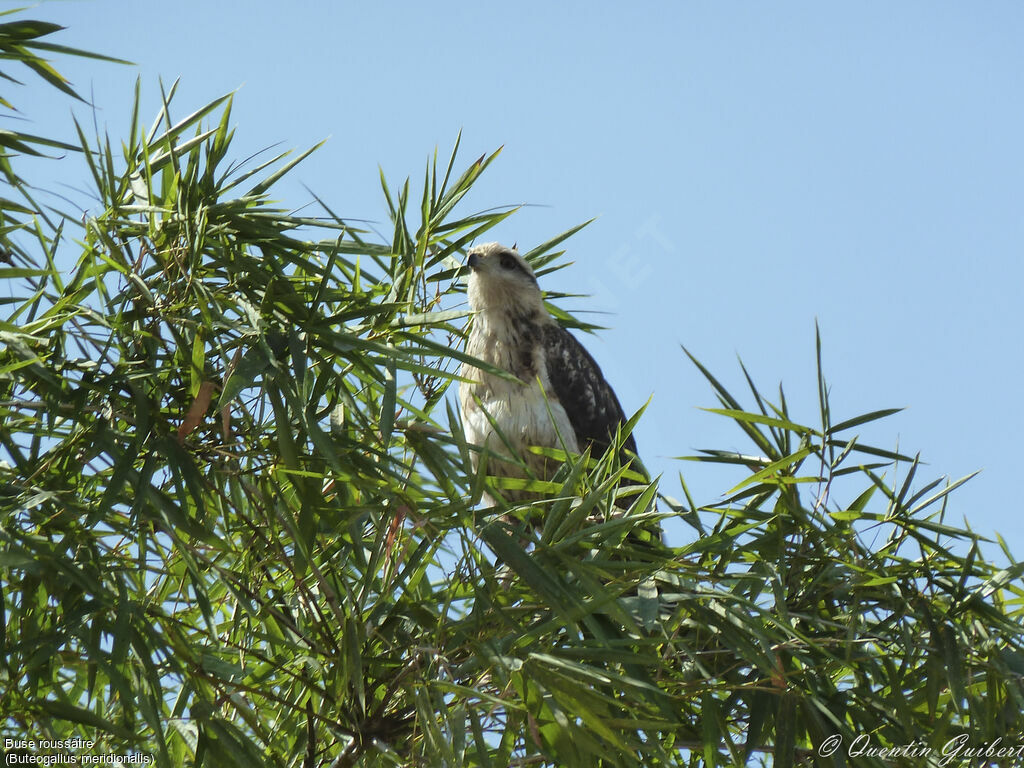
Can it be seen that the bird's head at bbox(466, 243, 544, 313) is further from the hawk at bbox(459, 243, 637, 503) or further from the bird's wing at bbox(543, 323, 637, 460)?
the bird's wing at bbox(543, 323, 637, 460)

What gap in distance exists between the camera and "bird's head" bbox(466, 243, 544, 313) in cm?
608

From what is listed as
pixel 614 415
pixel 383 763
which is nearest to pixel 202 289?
pixel 383 763

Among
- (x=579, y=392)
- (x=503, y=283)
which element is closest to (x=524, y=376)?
(x=579, y=392)

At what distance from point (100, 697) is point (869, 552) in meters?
3.02

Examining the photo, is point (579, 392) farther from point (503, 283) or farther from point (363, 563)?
point (363, 563)

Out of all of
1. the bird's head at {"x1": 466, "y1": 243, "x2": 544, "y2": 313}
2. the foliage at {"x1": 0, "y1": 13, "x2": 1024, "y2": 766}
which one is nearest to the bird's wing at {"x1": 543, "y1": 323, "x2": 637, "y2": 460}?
the bird's head at {"x1": 466, "y1": 243, "x2": 544, "y2": 313}

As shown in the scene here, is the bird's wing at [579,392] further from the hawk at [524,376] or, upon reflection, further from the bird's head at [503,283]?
the bird's head at [503,283]

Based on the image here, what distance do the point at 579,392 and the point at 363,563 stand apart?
6.64ft

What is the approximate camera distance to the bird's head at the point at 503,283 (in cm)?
608

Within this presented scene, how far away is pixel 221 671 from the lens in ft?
12.1

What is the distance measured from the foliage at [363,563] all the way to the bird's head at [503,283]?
1452 mm

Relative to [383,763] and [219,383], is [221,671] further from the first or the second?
[219,383]

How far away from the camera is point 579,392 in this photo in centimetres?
598

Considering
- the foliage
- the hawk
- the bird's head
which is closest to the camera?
the foliage
